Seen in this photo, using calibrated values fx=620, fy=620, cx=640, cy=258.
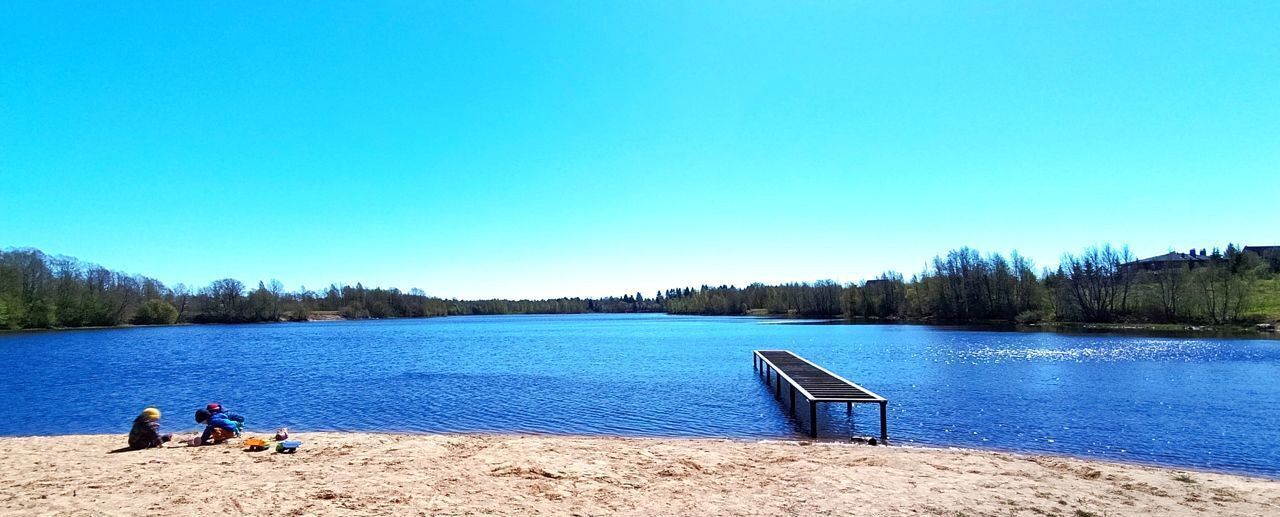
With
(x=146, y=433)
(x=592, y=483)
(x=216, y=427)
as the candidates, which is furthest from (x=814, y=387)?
(x=146, y=433)

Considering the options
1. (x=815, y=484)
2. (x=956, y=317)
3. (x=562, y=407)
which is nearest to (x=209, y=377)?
(x=562, y=407)

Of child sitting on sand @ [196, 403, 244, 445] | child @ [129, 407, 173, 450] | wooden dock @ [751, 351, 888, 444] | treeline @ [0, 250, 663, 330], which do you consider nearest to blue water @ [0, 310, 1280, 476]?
wooden dock @ [751, 351, 888, 444]

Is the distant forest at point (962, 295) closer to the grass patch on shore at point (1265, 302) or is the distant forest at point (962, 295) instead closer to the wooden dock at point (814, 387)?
the grass patch on shore at point (1265, 302)

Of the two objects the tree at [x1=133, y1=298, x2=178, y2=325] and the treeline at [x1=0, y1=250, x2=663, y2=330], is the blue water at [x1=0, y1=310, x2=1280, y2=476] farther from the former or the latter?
the tree at [x1=133, y1=298, x2=178, y2=325]

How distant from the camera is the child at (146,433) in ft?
41.4

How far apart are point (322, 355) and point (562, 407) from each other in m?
32.2

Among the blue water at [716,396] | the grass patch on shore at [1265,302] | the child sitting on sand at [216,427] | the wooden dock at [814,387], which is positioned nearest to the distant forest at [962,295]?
the grass patch on shore at [1265,302]

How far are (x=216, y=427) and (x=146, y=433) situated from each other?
3.92ft

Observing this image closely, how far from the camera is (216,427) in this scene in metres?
13.5

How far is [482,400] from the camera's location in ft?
75.5

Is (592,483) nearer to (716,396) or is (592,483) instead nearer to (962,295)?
(716,396)

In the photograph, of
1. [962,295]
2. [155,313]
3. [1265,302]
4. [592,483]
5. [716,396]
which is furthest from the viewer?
[155,313]

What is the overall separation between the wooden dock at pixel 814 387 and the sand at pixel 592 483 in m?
3.51

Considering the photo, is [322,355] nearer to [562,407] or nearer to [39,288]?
[562,407]
